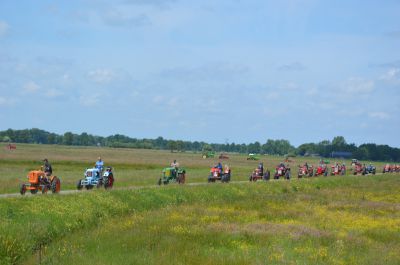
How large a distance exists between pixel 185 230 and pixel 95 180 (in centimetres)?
1139

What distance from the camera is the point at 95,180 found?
31938mm

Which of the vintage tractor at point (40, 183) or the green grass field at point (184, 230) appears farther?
the vintage tractor at point (40, 183)

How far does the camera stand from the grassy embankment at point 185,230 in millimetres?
17202

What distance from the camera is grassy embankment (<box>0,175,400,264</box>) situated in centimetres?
1720

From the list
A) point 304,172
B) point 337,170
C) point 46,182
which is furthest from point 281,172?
point 46,182

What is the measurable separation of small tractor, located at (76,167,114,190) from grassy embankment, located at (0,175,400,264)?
109 inches

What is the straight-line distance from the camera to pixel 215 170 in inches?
1764

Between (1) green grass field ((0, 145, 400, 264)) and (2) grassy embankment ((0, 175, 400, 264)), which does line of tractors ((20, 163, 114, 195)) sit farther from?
(2) grassy embankment ((0, 175, 400, 264))

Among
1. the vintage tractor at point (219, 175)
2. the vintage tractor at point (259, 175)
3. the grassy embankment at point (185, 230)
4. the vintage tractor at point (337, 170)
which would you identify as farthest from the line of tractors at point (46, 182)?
the vintage tractor at point (337, 170)

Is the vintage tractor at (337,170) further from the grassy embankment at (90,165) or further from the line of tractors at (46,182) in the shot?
the line of tractors at (46,182)

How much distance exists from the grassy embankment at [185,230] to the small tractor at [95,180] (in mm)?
2767

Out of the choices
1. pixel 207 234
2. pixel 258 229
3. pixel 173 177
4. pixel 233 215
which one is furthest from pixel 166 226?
pixel 173 177

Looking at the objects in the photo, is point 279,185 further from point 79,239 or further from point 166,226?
point 79,239

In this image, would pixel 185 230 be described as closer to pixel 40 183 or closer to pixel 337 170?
pixel 40 183
